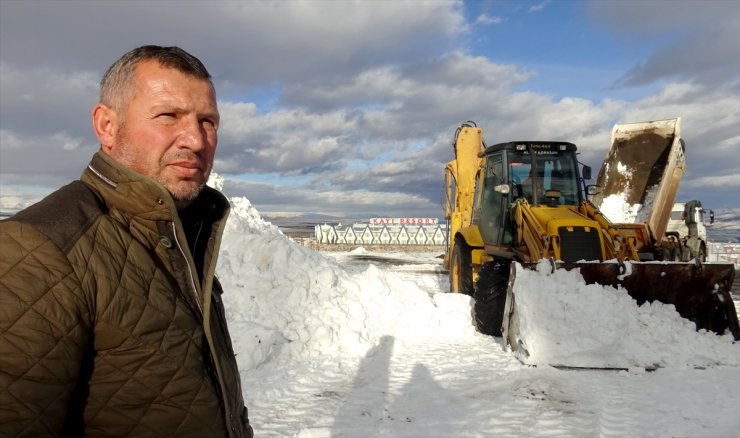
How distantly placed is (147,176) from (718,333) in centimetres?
745

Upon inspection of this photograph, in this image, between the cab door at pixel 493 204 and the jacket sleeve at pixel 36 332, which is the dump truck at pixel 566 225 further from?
the jacket sleeve at pixel 36 332

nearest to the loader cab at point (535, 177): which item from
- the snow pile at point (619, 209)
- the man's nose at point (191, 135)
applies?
the snow pile at point (619, 209)

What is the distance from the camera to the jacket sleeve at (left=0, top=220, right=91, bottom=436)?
107 cm

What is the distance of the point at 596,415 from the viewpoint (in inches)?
191

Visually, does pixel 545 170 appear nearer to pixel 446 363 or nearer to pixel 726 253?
pixel 446 363

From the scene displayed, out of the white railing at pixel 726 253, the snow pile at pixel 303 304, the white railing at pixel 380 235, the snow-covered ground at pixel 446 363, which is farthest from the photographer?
the white railing at pixel 380 235

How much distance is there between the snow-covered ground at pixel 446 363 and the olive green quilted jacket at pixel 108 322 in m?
3.34

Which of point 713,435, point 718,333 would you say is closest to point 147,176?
point 713,435

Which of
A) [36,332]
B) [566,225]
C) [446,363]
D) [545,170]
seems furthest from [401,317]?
[36,332]

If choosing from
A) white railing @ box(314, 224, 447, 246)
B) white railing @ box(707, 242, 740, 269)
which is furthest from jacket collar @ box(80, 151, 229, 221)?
white railing @ box(314, 224, 447, 246)

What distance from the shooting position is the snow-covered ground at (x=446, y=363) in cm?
471

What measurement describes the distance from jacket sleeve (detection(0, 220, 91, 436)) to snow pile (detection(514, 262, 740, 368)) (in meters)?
5.87

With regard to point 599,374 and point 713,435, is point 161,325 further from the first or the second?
point 599,374

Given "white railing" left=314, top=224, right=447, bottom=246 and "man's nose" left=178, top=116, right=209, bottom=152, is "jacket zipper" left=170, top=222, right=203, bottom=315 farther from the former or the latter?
"white railing" left=314, top=224, right=447, bottom=246
